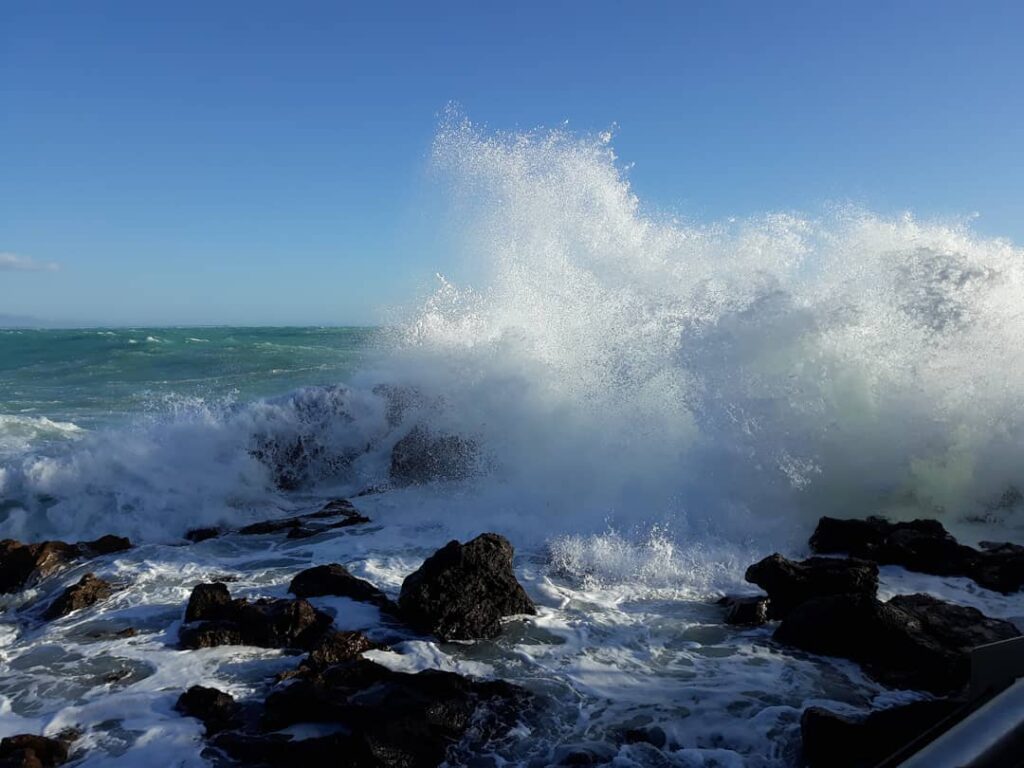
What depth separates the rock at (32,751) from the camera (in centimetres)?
414

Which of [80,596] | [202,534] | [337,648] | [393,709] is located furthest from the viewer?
[202,534]

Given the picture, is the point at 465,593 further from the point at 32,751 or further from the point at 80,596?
the point at 80,596

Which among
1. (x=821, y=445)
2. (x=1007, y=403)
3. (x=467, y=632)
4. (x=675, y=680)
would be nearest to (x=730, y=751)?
(x=675, y=680)

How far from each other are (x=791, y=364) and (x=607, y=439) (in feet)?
9.30

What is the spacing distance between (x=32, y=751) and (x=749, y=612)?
514 cm

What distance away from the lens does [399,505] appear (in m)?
10.8

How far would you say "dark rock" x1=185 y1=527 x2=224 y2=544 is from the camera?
9.33 metres

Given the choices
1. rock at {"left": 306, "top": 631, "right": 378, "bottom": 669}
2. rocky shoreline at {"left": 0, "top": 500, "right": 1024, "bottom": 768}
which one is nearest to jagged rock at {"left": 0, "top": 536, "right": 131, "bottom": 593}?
rocky shoreline at {"left": 0, "top": 500, "right": 1024, "bottom": 768}

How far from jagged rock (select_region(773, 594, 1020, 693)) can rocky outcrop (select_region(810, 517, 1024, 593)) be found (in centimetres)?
139

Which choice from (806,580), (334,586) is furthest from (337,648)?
(806,580)

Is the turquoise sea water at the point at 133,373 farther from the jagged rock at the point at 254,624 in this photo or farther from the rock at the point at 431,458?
the jagged rock at the point at 254,624

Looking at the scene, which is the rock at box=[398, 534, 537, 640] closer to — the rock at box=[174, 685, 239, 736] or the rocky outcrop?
the rock at box=[174, 685, 239, 736]

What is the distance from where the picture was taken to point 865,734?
13.0ft

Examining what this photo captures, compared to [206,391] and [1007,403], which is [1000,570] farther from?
[206,391]
